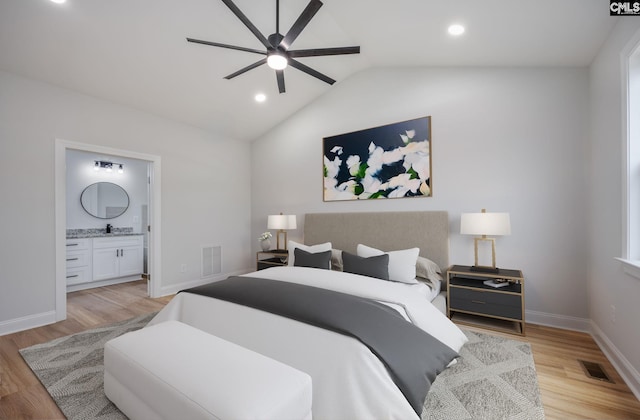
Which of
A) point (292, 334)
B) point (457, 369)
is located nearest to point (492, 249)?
point (457, 369)

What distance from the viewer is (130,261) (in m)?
5.28

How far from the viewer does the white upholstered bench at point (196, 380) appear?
1176 mm

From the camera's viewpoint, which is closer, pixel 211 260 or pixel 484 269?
pixel 484 269

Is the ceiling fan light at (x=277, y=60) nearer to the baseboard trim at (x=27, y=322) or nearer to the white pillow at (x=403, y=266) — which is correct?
the white pillow at (x=403, y=266)

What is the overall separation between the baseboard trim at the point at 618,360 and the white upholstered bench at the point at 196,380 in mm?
2211

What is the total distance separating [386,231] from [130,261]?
15.4 feet

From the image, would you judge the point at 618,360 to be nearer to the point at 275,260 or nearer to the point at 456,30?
the point at 456,30

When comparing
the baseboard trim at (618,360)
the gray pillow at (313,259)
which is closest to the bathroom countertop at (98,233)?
the gray pillow at (313,259)

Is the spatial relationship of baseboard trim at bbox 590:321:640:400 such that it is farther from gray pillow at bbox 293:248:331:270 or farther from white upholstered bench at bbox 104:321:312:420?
gray pillow at bbox 293:248:331:270

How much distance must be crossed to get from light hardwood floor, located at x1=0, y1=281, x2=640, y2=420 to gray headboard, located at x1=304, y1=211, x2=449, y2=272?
48.3 inches

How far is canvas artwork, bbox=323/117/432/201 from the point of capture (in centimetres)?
366

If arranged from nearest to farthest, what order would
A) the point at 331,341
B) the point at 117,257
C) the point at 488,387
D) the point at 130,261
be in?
the point at 331,341 → the point at 488,387 → the point at 117,257 → the point at 130,261

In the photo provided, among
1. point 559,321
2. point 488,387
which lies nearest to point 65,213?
point 488,387

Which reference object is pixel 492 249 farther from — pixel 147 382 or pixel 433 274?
pixel 147 382
